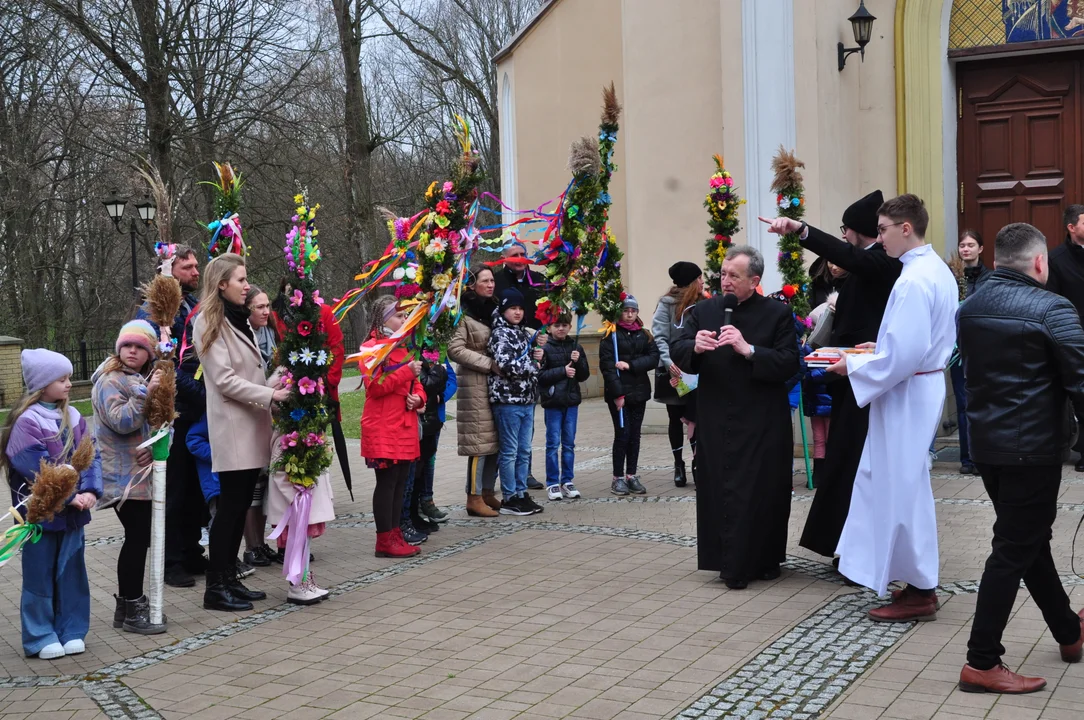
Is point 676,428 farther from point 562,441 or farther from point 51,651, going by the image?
point 51,651

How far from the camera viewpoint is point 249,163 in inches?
978

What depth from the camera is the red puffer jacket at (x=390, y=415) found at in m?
7.49

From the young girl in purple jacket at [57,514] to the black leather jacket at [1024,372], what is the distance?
14.0 ft

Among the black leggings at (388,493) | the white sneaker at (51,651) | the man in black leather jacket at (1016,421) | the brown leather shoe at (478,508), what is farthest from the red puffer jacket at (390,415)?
the man in black leather jacket at (1016,421)

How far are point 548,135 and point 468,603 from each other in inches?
500

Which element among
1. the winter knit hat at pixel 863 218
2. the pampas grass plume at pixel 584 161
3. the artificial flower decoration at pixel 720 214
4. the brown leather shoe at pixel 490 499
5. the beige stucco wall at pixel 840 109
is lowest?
the brown leather shoe at pixel 490 499

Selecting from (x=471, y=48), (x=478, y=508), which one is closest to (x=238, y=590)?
(x=478, y=508)

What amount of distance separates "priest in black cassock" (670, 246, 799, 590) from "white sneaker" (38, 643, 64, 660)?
3.52 m

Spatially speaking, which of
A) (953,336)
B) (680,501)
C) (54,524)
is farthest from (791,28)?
(54,524)

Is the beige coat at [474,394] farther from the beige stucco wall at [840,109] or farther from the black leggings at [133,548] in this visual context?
the beige stucco wall at [840,109]

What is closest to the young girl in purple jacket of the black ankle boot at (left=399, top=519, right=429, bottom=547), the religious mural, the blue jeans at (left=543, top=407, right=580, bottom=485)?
the black ankle boot at (left=399, top=519, right=429, bottom=547)

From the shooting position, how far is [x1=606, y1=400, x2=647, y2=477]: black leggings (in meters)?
9.76

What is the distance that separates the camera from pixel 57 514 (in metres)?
5.61

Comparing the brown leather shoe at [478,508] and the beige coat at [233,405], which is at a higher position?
the beige coat at [233,405]
